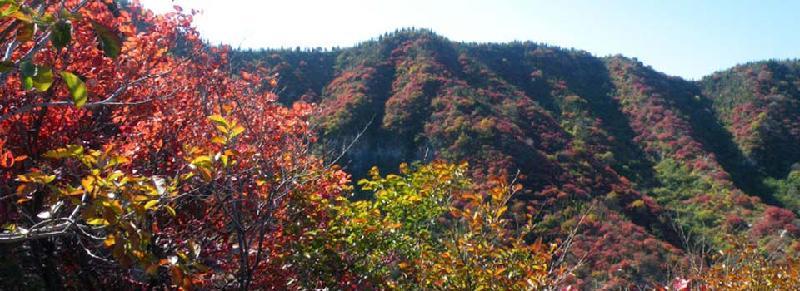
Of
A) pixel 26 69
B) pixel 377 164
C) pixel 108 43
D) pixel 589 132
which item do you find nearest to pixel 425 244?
pixel 108 43

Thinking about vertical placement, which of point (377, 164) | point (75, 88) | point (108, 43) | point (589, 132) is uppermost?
point (108, 43)

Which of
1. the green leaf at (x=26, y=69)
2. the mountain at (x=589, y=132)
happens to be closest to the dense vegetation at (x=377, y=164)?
the green leaf at (x=26, y=69)

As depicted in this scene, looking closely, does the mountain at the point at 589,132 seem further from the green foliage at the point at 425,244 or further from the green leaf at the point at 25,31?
the green leaf at the point at 25,31

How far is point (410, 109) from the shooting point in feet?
117

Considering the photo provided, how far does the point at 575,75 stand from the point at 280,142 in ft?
160

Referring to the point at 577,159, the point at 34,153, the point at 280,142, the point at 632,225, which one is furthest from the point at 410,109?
the point at 34,153

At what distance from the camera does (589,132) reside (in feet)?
122

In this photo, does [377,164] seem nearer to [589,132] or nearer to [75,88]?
[589,132]

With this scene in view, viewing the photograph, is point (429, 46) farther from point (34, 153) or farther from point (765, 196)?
point (34, 153)

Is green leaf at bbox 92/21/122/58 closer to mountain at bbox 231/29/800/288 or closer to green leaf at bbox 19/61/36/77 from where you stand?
green leaf at bbox 19/61/36/77

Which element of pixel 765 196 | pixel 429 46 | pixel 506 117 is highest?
pixel 429 46

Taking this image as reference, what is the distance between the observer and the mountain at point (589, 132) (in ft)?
76.3

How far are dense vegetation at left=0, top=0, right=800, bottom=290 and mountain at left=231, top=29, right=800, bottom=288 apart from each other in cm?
20

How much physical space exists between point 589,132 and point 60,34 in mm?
38709
